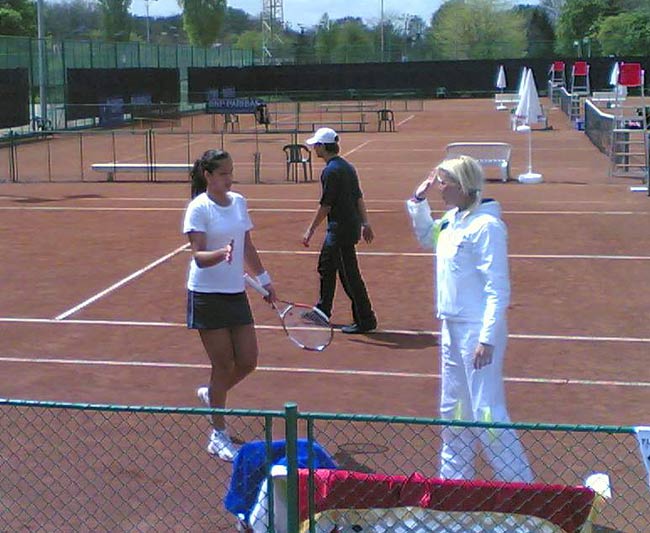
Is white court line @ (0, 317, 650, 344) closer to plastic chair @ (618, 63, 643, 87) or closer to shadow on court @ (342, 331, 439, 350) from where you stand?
shadow on court @ (342, 331, 439, 350)

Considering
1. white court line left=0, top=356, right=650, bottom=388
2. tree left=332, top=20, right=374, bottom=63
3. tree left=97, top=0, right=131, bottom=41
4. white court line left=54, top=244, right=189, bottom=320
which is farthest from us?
tree left=97, top=0, right=131, bottom=41

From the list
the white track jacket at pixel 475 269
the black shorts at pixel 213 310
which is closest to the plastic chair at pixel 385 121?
the black shorts at pixel 213 310

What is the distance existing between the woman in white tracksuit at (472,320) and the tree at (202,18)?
10519cm

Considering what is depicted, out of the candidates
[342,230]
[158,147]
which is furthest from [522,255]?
[158,147]

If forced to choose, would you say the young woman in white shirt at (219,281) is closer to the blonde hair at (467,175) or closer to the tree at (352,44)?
the blonde hair at (467,175)

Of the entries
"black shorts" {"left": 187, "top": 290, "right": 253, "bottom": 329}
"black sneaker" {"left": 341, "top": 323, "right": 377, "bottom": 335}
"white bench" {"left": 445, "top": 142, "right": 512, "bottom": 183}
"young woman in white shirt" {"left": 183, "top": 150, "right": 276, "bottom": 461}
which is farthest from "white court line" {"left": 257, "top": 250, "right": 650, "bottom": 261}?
"white bench" {"left": 445, "top": 142, "right": 512, "bottom": 183}

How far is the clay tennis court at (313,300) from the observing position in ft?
28.5

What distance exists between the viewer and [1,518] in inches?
243

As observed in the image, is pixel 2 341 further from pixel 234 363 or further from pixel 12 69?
pixel 12 69

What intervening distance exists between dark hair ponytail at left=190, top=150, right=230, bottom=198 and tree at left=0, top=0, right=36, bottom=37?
7768cm

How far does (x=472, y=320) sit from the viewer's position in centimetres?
580

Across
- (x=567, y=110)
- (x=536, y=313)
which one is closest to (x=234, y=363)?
(x=536, y=313)

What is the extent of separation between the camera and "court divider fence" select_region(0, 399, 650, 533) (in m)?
4.90

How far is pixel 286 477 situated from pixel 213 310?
2.19 metres
